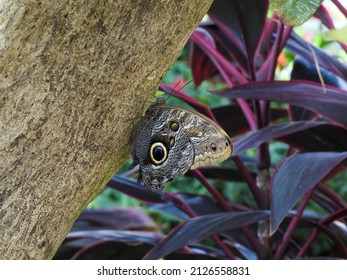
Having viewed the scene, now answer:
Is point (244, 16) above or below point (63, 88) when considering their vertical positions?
above

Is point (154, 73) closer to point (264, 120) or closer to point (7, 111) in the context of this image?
point (7, 111)

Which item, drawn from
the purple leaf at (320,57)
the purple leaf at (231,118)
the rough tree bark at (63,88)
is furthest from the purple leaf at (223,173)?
the rough tree bark at (63,88)

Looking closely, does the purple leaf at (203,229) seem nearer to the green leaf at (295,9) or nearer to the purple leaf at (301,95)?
the purple leaf at (301,95)

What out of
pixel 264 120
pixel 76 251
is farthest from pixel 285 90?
pixel 76 251

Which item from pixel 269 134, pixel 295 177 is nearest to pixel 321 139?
pixel 269 134

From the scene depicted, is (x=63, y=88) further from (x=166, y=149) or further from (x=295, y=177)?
(x=295, y=177)

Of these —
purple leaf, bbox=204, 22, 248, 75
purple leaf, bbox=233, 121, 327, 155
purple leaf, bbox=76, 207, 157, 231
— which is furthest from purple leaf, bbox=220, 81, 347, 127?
purple leaf, bbox=76, 207, 157, 231
